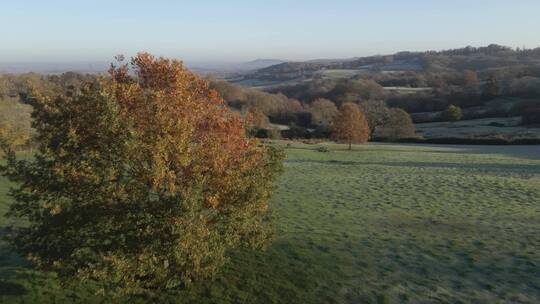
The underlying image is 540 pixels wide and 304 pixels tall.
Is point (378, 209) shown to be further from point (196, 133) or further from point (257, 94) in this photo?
point (257, 94)

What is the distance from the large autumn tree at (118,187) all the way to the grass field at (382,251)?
104 inches

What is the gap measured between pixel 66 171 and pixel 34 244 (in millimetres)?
2940

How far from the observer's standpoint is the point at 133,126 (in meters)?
14.3

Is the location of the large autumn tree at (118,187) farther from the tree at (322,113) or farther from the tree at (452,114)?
the tree at (452,114)

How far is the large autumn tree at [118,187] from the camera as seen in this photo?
13.1m

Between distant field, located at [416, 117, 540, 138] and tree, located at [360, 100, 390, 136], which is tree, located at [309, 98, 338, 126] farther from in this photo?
distant field, located at [416, 117, 540, 138]

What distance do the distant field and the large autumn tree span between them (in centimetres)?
8442

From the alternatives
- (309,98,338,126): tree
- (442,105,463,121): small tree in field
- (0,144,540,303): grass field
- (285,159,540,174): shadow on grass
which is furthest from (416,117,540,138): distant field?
(0,144,540,303): grass field

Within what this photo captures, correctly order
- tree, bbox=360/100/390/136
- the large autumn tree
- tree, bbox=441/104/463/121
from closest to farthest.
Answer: the large autumn tree
tree, bbox=360/100/390/136
tree, bbox=441/104/463/121

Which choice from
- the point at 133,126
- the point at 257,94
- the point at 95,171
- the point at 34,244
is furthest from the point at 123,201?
the point at 257,94

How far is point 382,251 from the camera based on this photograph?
21828 mm

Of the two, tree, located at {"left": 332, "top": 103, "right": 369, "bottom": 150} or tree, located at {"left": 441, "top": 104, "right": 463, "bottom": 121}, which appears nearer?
tree, located at {"left": 332, "top": 103, "right": 369, "bottom": 150}

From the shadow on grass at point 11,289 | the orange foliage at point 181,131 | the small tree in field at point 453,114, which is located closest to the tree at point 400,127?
the small tree in field at point 453,114

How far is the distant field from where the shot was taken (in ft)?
293
